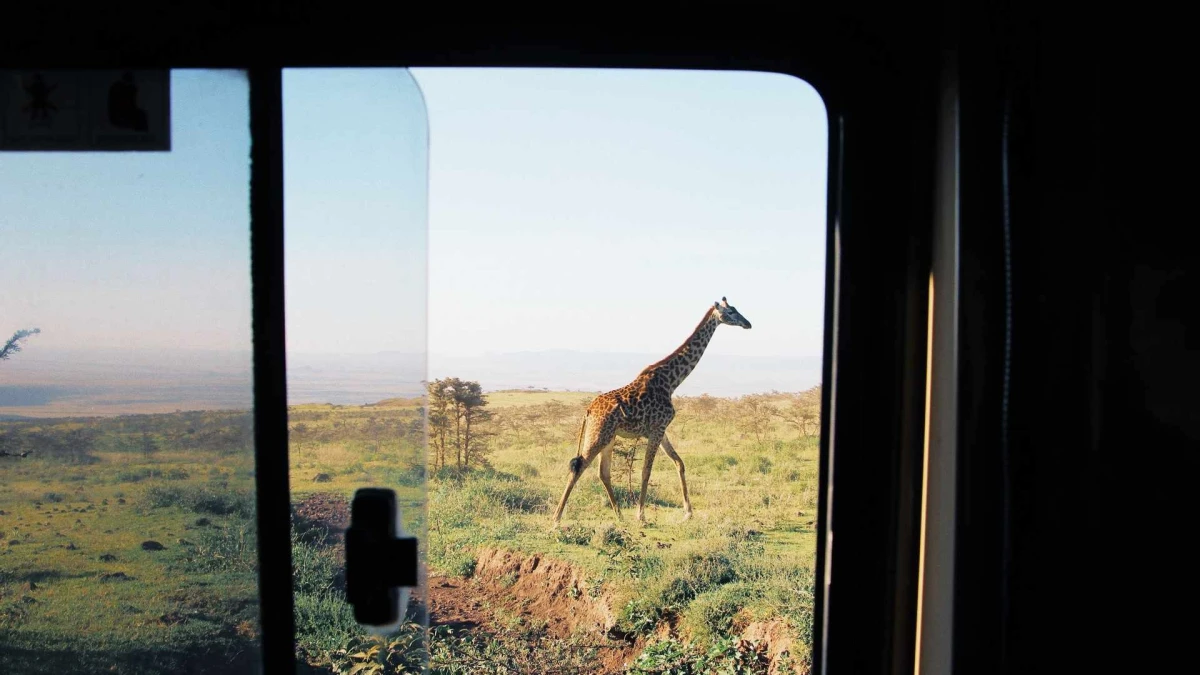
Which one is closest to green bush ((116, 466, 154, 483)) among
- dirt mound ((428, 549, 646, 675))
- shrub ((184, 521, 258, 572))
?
shrub ((184, 521, 258, 572))

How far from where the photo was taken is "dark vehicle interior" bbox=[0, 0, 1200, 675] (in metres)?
1.01

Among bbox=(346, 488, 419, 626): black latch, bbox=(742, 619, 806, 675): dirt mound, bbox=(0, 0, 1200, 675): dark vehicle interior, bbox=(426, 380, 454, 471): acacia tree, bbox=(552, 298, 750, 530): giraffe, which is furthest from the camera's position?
bbox=(552, 298, 750, 530): giraffe

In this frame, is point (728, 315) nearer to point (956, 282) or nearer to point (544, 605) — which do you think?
point (544, 605)

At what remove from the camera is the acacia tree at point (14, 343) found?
1320 millimetres

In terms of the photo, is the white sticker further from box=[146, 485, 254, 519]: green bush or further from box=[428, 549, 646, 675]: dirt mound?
box=[428, 549, 646, 675]: dirt mound

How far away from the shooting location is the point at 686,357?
3.73 metres

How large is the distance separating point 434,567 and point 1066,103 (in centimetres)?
295

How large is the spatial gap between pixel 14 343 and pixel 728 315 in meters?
2.62

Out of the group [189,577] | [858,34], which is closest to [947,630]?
[858,34]

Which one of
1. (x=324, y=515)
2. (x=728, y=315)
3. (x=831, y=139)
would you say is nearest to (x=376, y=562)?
Result: (x=324, y=515)

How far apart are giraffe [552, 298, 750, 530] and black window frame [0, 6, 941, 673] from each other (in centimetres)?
→ 239

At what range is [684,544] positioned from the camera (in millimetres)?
3963

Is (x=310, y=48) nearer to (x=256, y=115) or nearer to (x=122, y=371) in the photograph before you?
(x=256, y=115)

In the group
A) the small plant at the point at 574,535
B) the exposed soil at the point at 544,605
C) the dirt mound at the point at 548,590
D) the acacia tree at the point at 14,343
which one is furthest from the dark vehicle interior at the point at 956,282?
the small plant at the point at 574,535
